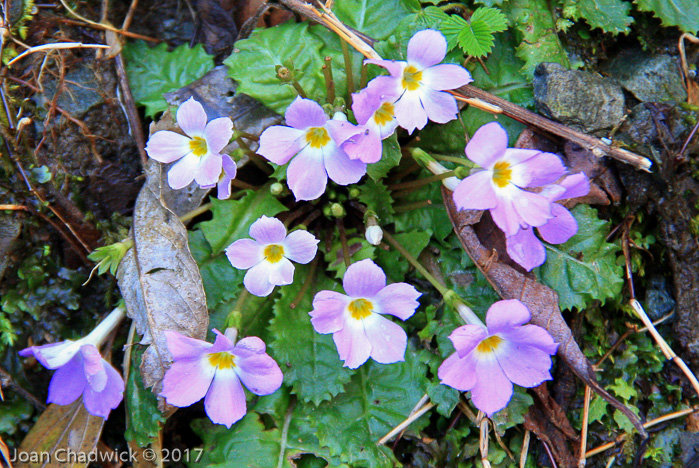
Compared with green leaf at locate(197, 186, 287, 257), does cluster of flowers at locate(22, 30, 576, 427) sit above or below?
above

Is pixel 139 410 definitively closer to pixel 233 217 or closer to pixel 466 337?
pixel 233 217

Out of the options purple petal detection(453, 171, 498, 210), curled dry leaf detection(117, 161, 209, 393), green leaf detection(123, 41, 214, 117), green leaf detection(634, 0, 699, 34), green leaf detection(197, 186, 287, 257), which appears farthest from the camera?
green leaf detection(123, 41, 214, 117)

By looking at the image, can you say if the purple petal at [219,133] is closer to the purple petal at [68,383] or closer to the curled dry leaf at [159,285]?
the curled dry leaf at [159,285]

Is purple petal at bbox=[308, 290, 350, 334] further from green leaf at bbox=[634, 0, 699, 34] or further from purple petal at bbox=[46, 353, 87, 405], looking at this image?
green leaf at bbox=[634, 0, 699, 34]

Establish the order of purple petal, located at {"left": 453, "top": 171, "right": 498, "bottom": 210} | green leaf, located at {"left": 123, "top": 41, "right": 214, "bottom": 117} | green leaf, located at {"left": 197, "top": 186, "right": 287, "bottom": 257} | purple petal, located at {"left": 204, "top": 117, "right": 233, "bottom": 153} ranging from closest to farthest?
purple petal, located at {"left": 453, "top": 171, "right": 498, "bottom": 210} < purple petal, located at {"left": 204, "top": 117, "right": 233, "bottom": 153} < green leaf, located at {"left": 197, "top": 186, "right": 287, "bottom": 257} < green leaf, located at {"left": 123, "top": 41, "right": 214, "bottom": 117}

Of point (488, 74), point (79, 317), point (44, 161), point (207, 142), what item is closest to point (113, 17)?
point (44, 161)

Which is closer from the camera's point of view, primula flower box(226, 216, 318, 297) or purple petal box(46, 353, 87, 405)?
primula flower box(226, 216, 318, 297)

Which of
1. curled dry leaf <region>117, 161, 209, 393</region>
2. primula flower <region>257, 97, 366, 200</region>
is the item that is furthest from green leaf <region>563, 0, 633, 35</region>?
curled dry leaf <region>117, 161, 209, 393</region>
